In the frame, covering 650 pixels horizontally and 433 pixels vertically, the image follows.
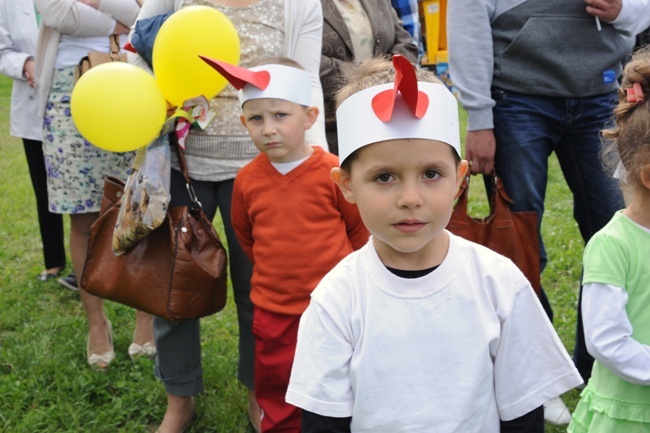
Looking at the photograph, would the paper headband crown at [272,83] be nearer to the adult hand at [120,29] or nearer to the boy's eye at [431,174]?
the boy's eye at [431,174]

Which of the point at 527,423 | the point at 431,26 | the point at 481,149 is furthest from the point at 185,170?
the point at 431,26

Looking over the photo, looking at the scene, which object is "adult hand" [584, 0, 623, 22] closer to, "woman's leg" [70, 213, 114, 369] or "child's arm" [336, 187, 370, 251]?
"child's arm" [336, 187, 370, 251]

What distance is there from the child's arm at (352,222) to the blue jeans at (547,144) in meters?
0.74

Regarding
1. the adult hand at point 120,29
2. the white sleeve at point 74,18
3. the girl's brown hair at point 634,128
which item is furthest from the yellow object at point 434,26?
the girl's brown hair at point 634,128

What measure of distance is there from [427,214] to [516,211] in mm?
1633

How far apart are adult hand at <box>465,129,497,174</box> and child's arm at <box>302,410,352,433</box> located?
1.64 metres

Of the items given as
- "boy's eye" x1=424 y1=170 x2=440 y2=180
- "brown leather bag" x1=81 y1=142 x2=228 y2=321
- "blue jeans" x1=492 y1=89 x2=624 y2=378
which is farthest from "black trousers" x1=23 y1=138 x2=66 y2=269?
"boy's eye" x1=424 y1=170 x2=440 y2=180

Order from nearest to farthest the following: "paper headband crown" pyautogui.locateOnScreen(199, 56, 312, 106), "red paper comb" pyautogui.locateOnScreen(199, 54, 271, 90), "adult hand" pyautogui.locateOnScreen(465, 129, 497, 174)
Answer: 1. "red paper comb" pyautogui.locateOnScreen(199, 54, 271, 90)
2. "paper headband crown" pyautogui.locateOnScreen(199, 56, 312, 106)
3. "adult hand" pyautogui.locateOnScreen(465, 129, 497, 174)

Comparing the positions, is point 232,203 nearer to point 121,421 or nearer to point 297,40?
point 297,40

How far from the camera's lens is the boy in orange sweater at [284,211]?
274 centimetres

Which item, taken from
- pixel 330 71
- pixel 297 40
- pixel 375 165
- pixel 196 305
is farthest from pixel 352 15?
pixel 375 165

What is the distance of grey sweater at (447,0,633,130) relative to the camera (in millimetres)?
3098

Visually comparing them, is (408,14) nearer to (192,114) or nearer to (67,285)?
(192,114)

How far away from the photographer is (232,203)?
115 inches
